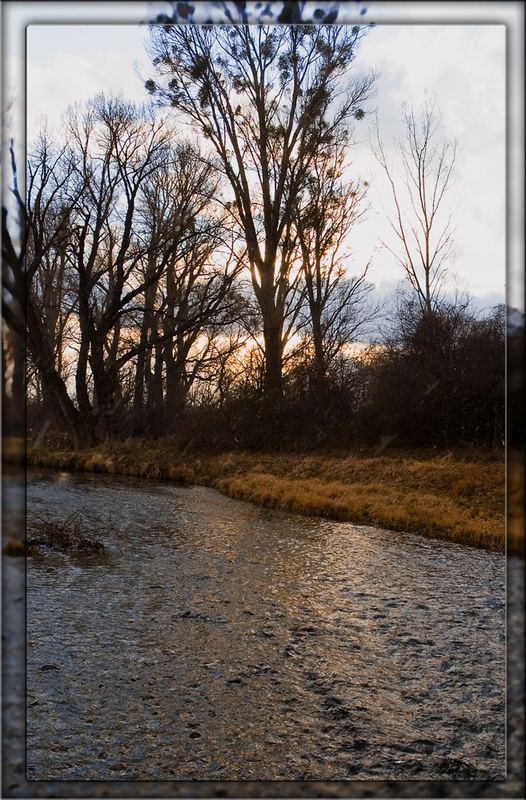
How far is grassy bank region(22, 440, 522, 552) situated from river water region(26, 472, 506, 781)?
434 millimetres

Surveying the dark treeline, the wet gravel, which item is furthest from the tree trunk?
the wet gravel

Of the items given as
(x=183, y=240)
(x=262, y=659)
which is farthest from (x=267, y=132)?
(x=262, y=659)

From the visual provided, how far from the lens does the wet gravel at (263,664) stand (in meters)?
1.61

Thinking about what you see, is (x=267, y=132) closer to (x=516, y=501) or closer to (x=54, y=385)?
(x=54, y=385)

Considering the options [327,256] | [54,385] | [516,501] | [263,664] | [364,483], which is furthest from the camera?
[364,483]

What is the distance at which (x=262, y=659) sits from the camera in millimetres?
2453

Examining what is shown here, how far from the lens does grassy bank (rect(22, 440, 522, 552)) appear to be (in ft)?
16.2

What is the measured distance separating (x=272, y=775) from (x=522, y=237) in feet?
4.82

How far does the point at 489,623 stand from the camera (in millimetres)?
3086

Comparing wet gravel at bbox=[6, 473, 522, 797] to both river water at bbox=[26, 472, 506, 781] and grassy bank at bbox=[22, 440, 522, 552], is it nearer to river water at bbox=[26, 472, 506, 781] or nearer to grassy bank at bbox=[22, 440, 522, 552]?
river water at bbox=[26, 472, 506, 781]

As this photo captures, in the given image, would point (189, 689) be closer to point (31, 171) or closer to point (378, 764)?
point (378, 764)

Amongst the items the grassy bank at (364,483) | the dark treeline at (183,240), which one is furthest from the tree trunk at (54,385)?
the grassy bank at (364,483)

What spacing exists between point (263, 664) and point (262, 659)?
5 centimetres

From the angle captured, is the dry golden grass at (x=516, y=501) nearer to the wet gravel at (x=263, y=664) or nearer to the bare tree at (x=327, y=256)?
the wet gravel at (x=263, y=664)
